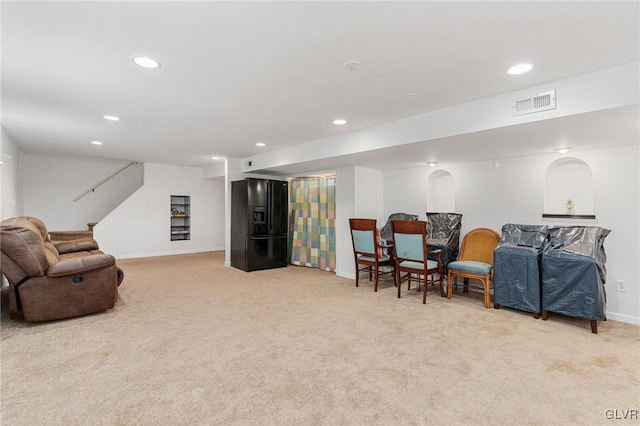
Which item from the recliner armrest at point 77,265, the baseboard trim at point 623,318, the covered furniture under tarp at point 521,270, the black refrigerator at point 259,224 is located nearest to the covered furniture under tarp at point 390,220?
the covered furniture under tarp at point 521,270

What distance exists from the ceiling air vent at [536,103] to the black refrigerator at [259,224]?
4543mm

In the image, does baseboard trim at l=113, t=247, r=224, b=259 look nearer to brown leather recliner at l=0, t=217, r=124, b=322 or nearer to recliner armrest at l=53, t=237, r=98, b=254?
recliner armrest at l=53, t=237, r=98, b=254

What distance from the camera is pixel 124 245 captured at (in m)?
7.64

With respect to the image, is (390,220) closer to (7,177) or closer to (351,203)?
(351,203)

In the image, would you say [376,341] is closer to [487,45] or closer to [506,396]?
[506,396]

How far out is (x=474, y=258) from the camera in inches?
183

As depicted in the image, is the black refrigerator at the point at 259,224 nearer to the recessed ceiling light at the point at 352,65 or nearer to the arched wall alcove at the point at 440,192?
the arched wall alcove at the point at 440,192

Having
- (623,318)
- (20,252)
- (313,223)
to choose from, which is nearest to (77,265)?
(20,252)

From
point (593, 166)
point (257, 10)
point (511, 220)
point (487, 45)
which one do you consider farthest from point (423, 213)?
point (257, 10)

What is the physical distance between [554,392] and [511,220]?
2853mm

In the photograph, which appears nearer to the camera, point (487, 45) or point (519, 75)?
point (487, 45)

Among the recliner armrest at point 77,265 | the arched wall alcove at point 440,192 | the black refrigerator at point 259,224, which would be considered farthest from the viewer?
the black refrigerator at point 259,224

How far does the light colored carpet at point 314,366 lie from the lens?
189cm

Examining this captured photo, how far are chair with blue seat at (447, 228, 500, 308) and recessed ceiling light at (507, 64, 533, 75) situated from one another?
235 cm
